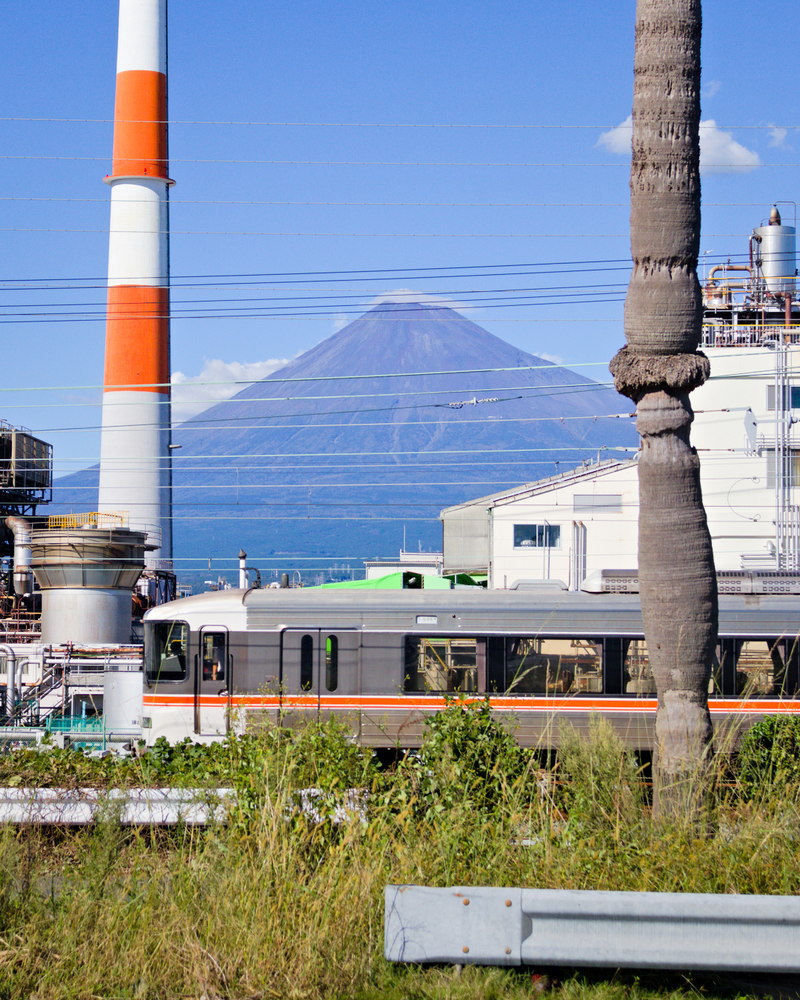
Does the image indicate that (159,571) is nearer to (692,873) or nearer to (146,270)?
(146,270)

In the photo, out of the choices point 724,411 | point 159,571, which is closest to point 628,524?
point 724,411

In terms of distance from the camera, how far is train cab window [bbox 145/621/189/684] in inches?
738

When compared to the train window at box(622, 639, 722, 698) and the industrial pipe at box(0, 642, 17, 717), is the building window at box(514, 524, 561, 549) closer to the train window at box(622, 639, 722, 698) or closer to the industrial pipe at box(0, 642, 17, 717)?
the industrial pipe at box(0, 642, 17, 717)

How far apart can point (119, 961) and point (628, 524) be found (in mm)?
42737

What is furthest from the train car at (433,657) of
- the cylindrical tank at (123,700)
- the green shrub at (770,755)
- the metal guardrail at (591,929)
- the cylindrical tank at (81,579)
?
the cylindrical tank at (81,579)

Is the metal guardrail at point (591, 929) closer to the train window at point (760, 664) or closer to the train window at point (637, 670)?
the train window at point (637, 670)

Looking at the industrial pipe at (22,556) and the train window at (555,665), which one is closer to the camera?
the train window at (555,665)

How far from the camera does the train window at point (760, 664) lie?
17.1 metres

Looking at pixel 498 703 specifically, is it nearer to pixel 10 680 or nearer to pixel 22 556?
pixel 10 680

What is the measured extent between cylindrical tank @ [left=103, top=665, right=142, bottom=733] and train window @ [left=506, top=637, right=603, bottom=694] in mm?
8727

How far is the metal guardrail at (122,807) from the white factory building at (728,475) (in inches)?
1383

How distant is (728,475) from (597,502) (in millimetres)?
5718

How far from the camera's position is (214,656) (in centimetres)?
1858

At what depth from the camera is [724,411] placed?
43531mm
